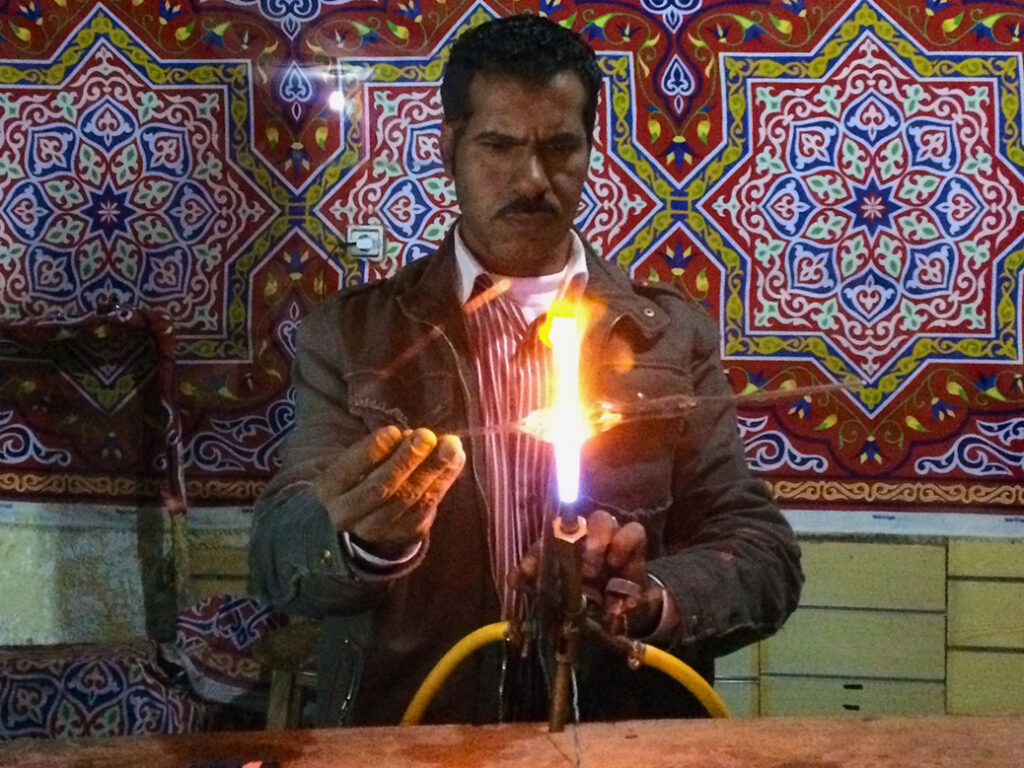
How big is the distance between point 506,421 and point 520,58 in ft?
1.60

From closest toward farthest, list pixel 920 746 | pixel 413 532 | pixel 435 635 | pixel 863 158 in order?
pixel 920 746 → pixel 413 532 → pixel 435 635 → pixel 863 158

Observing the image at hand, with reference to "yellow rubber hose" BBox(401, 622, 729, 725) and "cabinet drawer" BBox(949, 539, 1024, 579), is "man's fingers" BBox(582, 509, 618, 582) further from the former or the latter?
"cabinet drawer" BBox(949, 539, 1024, 579)

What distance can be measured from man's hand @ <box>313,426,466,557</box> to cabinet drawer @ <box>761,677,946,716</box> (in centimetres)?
95

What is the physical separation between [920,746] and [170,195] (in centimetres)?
146

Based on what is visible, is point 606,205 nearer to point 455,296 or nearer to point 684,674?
point 455,296

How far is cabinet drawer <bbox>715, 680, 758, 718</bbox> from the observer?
6.26 feet

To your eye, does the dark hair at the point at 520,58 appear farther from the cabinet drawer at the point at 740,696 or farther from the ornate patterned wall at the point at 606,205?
the cabinet drawer at the point at 740,696

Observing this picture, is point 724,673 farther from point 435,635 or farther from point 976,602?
point 435,635

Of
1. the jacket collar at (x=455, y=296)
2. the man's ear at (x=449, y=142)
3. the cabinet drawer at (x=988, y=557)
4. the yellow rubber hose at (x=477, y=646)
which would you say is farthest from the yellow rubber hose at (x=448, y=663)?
the cabinet drawer at (x=988, y=557)

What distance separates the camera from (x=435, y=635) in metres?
1.56

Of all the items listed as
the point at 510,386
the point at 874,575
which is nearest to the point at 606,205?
the point at 510,386

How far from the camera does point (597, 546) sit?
3.89ft

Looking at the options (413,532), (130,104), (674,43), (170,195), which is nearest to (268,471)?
(170,195)

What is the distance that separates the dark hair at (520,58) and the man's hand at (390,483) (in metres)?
0.61
